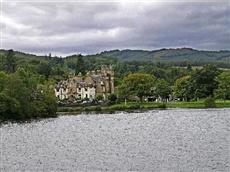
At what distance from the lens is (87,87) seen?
15262cm

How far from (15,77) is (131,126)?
37182 mm

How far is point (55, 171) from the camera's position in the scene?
110ft

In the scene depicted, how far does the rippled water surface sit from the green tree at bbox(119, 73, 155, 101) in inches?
2689

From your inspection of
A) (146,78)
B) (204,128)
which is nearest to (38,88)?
(146,78)

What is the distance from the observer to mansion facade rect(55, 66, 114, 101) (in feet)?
502

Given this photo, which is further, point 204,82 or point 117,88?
point 117,88

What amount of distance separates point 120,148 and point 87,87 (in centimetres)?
10994

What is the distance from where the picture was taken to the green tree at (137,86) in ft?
433

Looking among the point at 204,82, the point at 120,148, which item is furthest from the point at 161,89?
the point at 120,148

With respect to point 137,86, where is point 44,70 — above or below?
above

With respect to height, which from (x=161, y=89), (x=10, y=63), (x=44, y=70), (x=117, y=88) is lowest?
(x=161, y=89)

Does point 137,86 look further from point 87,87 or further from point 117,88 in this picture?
point 87,87

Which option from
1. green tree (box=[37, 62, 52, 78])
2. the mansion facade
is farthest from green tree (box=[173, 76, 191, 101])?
green tree (box=[37, 62, 52, 78])

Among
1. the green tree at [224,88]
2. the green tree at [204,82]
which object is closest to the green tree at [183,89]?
the green tree at [204,82]
